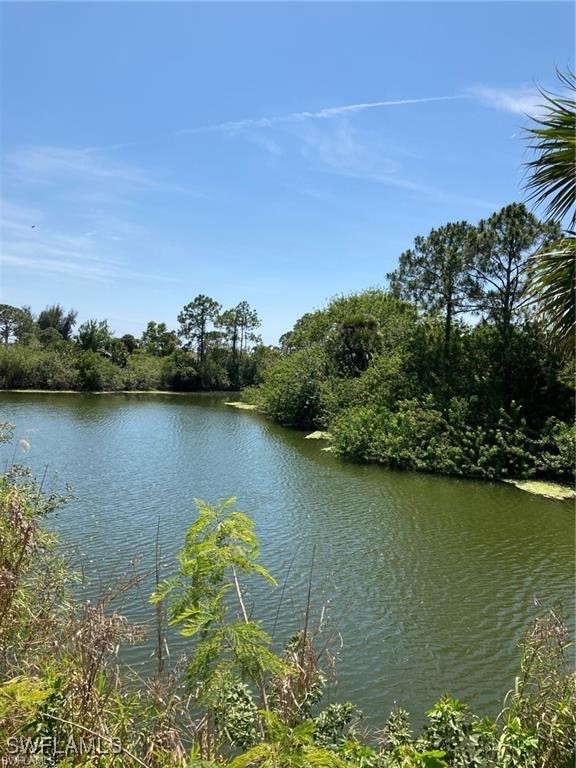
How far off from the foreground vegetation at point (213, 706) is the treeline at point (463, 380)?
13.4 metres

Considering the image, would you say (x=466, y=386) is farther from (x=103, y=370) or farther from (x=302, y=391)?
(x=103, y=370)

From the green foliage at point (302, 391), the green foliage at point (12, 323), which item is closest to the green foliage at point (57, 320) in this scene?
the green foliage at point (12, 323)

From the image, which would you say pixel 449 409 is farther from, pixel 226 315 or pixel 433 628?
pixel 226 315

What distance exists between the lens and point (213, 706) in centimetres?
329

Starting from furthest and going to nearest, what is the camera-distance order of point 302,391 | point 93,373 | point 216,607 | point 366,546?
point 93,373 < point 302,391 < point 366,546 < point 216,607

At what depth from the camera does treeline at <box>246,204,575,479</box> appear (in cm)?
1778

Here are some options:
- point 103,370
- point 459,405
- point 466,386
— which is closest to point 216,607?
point 459,405

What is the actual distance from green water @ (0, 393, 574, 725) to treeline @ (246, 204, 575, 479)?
112cm

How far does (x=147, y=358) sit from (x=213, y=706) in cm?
5682

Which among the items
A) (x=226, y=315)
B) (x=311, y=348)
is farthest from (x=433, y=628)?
(x=226, y=315)

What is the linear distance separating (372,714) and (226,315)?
187ft

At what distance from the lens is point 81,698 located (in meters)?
3.12

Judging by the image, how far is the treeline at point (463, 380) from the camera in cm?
1778

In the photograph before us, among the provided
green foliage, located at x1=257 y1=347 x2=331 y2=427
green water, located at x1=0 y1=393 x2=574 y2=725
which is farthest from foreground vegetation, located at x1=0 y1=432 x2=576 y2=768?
green foliage, located at x1=257 y1=347 x2=331 y2=427
